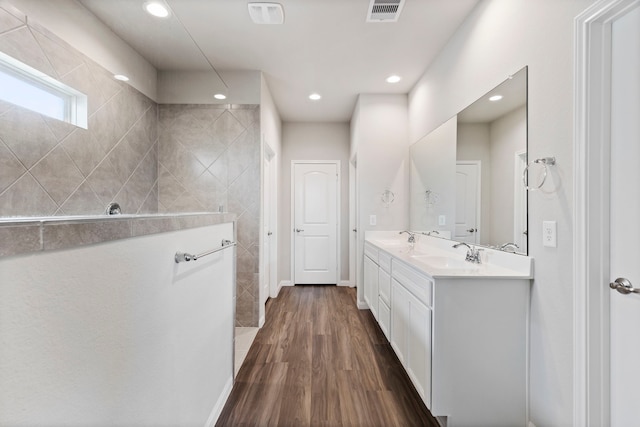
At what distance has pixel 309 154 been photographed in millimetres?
4441

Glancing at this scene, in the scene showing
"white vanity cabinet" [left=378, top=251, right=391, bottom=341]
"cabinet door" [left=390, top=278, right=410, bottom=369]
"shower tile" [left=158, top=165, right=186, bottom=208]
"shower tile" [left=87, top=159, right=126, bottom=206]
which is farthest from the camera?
"shower tile" [left=158, top=165, right=186, bottom=208]

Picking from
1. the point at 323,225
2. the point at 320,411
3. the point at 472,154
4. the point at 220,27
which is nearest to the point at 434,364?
the point at 320,411

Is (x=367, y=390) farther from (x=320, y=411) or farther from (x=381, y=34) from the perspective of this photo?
(x=381, y=34)

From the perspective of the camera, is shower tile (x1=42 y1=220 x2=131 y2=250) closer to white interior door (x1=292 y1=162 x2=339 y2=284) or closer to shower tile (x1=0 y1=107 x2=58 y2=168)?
shower tile (x1=0 y1=107 x2=58 y2=168)

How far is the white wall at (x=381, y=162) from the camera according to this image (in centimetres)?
337

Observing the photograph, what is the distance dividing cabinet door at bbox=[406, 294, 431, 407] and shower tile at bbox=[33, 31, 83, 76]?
7.06ft

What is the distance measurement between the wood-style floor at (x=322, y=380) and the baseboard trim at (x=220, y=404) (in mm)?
37

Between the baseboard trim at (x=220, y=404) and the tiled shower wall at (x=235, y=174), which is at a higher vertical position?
the tiled shower wall at (x=235, y=174)

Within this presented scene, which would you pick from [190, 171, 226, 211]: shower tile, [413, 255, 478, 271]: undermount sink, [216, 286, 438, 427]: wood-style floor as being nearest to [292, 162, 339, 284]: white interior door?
[216, 286, 438, 427]: wood-style floor

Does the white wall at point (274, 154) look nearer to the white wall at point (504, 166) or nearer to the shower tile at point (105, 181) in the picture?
the shower tile at point (105, 181)

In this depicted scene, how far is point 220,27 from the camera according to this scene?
2230 mm

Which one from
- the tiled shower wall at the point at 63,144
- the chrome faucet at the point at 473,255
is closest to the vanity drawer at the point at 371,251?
the chrome faucet at the point at 473,255

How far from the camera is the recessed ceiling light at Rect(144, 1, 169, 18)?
1.92m

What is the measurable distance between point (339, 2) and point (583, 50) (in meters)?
1.49
